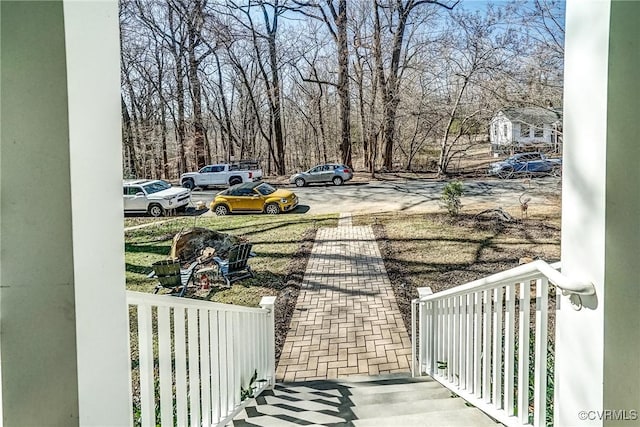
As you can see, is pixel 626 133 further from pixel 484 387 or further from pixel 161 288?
pixel 161 288

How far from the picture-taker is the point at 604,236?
0.78 meters

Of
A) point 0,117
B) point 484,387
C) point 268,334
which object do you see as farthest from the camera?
point 268,334

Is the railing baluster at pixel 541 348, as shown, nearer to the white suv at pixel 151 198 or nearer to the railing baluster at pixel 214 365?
the railing baluster at pixel 214 365

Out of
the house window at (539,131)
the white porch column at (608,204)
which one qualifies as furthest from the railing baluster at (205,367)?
the house window at (539,131)

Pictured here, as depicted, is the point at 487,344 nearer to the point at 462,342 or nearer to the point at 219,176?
the point at 462,342

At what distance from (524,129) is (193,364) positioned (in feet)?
20.5

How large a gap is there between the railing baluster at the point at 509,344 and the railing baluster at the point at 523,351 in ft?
0.14

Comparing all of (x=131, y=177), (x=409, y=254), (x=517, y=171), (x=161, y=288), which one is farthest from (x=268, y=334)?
(x=517, y=171)

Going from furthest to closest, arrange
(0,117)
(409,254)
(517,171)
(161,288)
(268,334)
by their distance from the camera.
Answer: (517,171) < (409,254) < (161,288) < (268,334) < (0,117)

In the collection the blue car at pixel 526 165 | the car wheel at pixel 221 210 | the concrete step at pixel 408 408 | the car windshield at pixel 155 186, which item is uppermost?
the blue car at pixel 526 165

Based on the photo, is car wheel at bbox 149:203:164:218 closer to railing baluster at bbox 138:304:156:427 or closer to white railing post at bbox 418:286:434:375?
white railing post at bbox 418:286:434:375

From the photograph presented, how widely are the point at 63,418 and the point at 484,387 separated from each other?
1.44 meters

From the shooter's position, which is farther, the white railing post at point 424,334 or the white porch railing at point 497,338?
the white railing post at point 424,334

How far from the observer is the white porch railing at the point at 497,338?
1183 millimetres
